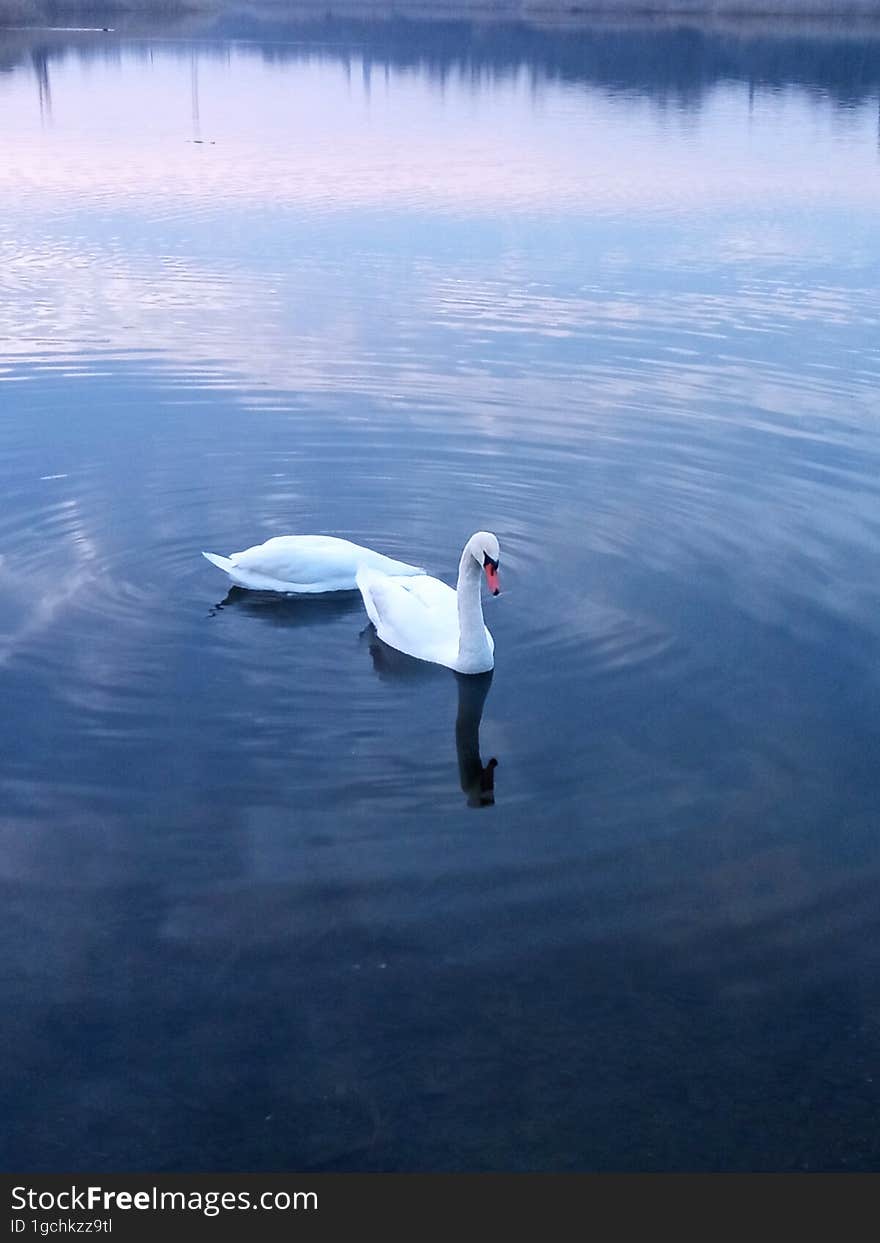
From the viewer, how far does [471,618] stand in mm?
10664

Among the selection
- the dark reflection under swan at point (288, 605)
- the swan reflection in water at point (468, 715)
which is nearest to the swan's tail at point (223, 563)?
the dark reflection under swan at point (288, 605)

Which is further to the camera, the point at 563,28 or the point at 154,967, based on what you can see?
the point at 563,28

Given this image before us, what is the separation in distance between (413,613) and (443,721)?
134 centimetres

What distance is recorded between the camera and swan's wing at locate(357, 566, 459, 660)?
11.2m

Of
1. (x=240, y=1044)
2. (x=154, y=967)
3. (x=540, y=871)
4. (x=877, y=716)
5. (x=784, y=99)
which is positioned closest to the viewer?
(x=240, y=1044)

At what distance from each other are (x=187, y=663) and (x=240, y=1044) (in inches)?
173

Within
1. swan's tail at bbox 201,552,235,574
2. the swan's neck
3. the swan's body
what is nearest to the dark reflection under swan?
the swan's body

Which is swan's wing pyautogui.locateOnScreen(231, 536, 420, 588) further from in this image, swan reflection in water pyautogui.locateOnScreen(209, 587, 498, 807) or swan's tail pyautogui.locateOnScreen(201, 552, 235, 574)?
swan reflection in water pyautogui.locateOnScreen(209, 587, 498, 807)

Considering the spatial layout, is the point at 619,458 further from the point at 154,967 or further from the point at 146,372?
the point at 154,967

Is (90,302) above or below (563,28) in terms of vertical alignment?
below

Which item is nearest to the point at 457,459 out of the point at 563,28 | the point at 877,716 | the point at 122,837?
the point at 877,716

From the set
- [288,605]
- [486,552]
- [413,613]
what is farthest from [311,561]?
[486,552]

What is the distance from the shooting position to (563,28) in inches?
3863

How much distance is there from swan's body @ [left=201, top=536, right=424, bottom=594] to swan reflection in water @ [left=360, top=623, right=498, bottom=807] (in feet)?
1.73
